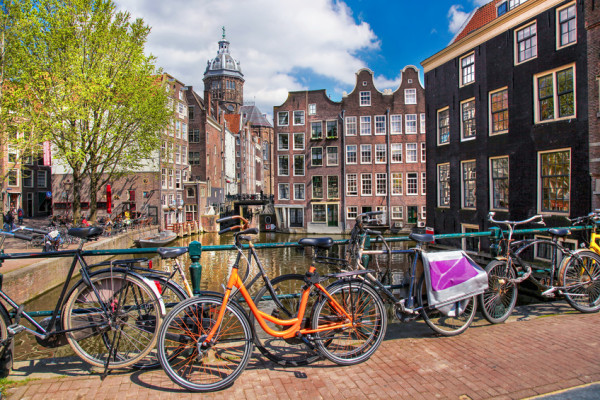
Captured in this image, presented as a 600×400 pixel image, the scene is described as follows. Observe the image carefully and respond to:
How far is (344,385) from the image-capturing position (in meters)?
3.04

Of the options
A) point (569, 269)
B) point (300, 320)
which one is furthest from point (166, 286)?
point (569, 269)

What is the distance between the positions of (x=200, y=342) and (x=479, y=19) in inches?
860

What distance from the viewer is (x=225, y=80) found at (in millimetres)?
100188

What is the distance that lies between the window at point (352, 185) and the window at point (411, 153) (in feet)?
18.0

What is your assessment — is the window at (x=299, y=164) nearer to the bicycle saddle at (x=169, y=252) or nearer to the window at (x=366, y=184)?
the window at (x=366, y=184)

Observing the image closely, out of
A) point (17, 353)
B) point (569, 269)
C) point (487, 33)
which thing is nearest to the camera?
point (569, 269)

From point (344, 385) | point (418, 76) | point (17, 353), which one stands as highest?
point (418, 76)

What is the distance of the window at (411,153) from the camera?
3806 centimetres

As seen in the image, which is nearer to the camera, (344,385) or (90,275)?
(344,385)

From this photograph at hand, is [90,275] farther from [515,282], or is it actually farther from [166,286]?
[515,282]

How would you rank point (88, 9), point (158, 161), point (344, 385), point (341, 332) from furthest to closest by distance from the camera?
1. point (158, 161)
2. point (88, 9)
3. point (341, 332)
4. point (344, 385)

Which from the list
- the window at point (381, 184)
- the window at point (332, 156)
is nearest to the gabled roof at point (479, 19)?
the window at point (381, 184)

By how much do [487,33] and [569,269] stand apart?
53.5 ft

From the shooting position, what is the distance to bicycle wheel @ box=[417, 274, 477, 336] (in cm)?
395
